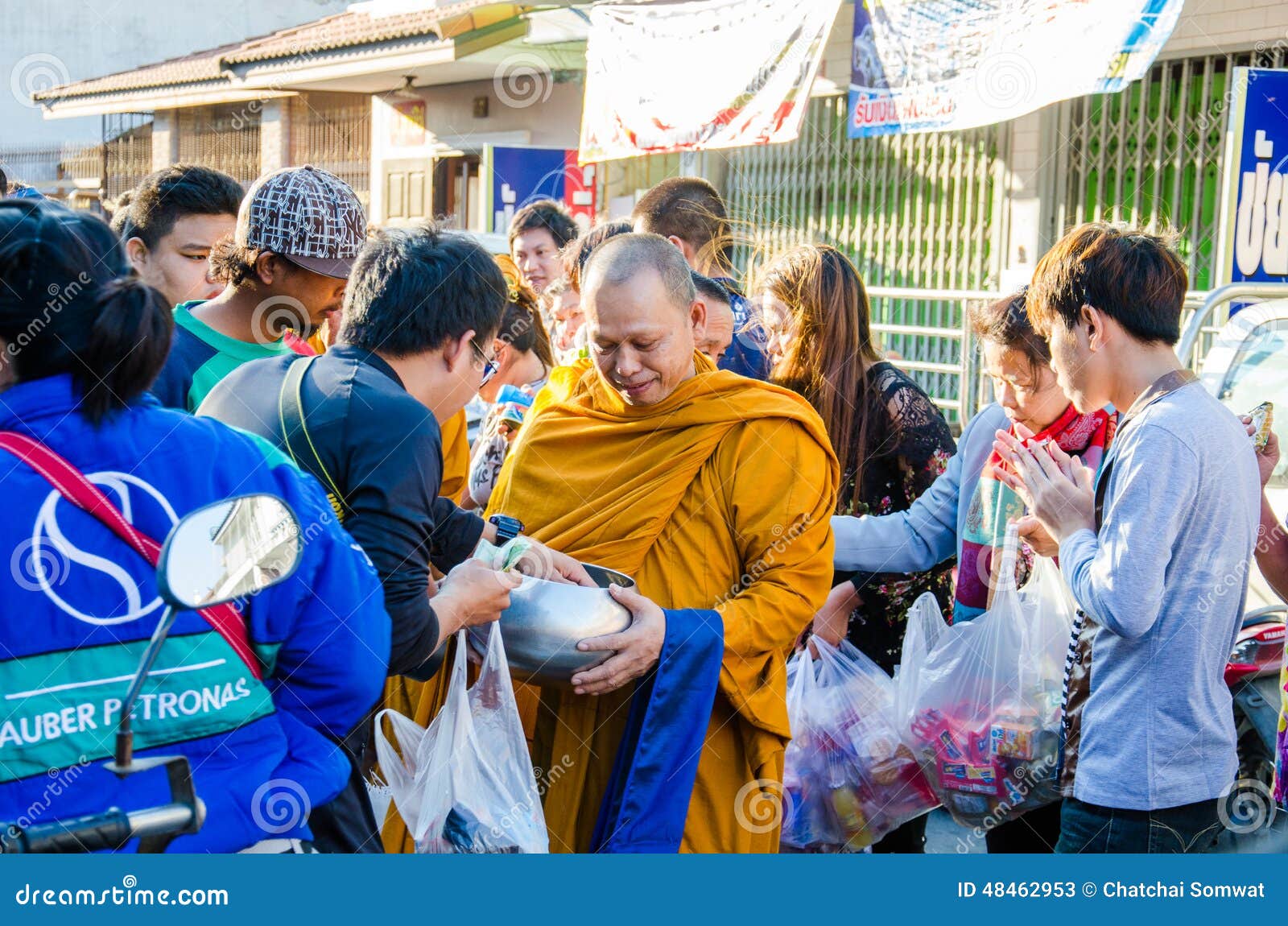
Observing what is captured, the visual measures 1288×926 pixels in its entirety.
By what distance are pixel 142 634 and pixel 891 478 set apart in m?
2.60

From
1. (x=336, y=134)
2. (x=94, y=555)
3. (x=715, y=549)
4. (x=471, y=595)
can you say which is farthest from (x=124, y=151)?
(x=94, y=555)

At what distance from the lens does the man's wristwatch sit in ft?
9.19

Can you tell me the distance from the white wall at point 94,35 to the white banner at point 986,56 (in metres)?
19.6

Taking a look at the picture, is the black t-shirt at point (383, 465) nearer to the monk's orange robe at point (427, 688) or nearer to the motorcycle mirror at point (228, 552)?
the monk's orange robe at point (427, 688)

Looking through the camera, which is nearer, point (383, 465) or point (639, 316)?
point (383, 465)

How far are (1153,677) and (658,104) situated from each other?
8708mm

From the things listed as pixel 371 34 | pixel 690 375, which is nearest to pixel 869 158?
pixel 371 34

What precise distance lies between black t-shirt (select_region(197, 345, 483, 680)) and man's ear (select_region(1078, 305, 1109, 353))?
4.27 feet

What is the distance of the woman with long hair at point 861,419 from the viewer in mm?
3785

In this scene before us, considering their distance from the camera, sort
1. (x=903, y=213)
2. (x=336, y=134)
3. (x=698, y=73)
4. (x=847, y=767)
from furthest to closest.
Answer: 1. (x=336, y=134)
2. (x=903, y=213)
3. (x=698, y=73)
4. (x=847, y=767)

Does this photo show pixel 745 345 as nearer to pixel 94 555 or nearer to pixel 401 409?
pixel 401 409

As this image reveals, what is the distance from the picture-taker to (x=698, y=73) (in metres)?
10.1

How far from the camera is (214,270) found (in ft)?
10.2

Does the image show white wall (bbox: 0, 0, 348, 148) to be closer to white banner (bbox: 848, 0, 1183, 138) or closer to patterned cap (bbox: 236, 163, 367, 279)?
white banner (bbox: 848, 0, 1183, 138)
